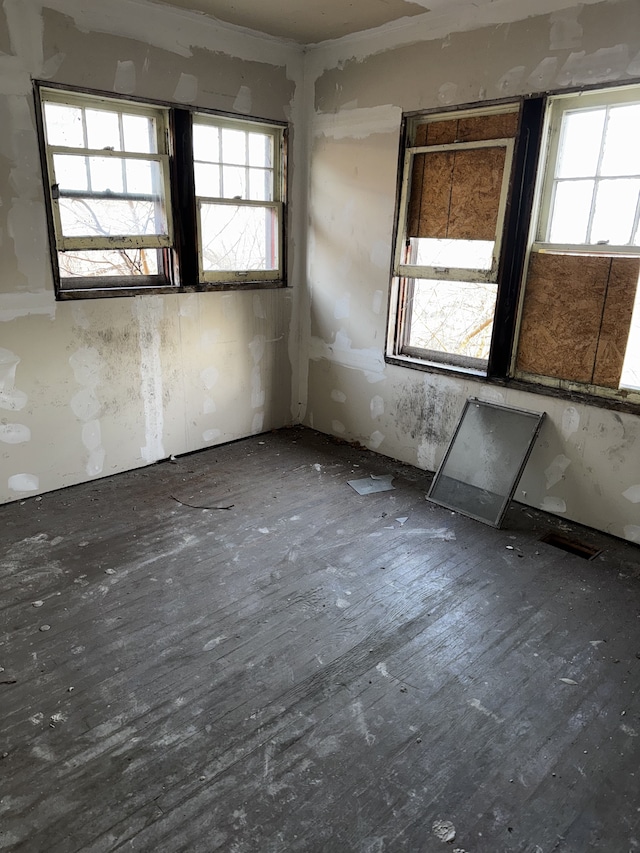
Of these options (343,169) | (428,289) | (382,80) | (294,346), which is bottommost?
(294,346)

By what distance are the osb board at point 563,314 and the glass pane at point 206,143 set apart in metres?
2.35

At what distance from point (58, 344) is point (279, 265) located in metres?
1.92

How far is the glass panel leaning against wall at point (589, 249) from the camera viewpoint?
3.05 metres

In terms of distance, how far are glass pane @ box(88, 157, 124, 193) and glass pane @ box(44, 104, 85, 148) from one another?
0.41 ft

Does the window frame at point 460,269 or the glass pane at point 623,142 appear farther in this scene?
the window frame at point 460,269

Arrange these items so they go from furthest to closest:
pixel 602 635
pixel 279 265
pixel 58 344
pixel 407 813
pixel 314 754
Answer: pixel 279 265 → pixel 58 344 → pixel 602 635 → pixel 314 754 → pixel 407 813

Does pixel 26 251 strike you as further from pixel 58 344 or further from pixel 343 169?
pixel 343 169

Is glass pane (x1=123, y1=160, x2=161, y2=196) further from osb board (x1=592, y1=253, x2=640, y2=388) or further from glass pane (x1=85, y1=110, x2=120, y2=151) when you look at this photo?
osb board (x1=592, y1=253, x2=640, y2=388)

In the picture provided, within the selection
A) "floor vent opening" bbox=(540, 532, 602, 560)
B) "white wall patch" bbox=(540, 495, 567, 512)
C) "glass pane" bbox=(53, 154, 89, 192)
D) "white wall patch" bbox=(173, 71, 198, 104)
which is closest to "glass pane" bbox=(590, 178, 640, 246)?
"white wall patch" bbox=(540, 495, 567, 512)

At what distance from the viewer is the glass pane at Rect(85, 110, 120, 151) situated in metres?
3.51

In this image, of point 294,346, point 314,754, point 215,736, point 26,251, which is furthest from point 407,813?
point 294,346

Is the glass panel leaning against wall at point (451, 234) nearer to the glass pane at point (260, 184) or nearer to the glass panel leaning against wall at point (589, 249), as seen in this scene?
the glass panel leaning against wall at point (589, 249)

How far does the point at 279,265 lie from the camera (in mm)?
4746

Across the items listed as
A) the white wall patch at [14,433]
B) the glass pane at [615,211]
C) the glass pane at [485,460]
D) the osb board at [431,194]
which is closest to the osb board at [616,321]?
the glass pane at [615,211]
